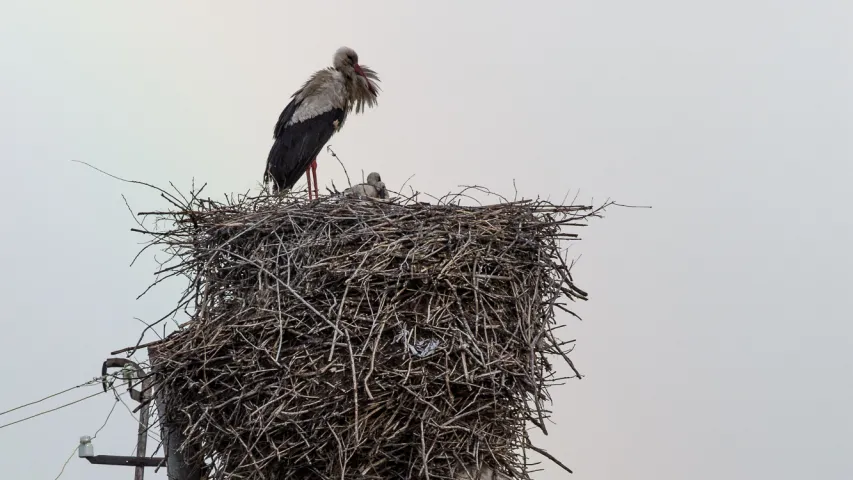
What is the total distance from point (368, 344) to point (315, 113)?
331cm

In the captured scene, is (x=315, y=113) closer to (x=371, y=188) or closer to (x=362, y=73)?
(x=362, y=73)

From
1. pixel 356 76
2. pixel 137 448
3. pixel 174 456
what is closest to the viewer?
pixel 174 456

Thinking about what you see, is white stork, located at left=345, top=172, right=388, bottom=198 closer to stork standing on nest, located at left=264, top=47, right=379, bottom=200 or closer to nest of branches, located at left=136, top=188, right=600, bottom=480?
nest of branches, located at left=136, top=188, right=600, bottom=480

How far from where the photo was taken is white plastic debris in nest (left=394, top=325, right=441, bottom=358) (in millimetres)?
4227

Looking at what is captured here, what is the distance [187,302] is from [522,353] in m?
1.67

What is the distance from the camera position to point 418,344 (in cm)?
426

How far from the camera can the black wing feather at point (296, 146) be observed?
699 centimetres

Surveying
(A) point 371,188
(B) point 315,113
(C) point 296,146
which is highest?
(B) point 315,113

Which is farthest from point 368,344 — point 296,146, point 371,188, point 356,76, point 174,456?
point 356,76

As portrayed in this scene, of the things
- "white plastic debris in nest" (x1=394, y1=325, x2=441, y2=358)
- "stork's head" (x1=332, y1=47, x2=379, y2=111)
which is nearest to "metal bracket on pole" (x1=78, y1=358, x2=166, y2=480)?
"white plastic debris in nest" (x1=394, y1=325, x2=441, y2=358)

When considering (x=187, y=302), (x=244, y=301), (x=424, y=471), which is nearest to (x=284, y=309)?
(x=244, y=301)

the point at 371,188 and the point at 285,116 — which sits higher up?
the point at 285,116

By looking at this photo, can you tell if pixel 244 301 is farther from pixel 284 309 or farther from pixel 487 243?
pixel 487 243

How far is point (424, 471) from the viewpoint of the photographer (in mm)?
4117
